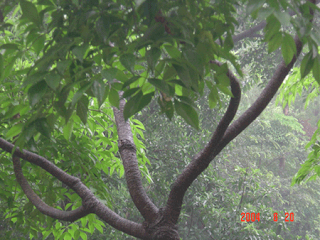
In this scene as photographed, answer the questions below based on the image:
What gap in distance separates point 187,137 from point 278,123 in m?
6.87

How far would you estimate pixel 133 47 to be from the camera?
1.98 feet

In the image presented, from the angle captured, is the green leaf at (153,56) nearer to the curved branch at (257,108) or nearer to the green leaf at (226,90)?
the green leaf at (226,90)

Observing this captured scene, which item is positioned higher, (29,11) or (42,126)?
(29,11)

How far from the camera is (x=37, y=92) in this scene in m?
0.59

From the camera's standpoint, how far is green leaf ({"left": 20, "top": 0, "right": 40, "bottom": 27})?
602 millimetres

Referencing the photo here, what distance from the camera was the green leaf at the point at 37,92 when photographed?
581 mm

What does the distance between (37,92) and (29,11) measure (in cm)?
17

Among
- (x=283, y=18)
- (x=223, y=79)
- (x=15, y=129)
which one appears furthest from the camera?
(x=15, y=129)

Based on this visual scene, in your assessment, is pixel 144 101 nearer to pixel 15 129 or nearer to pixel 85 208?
pixel 15 129

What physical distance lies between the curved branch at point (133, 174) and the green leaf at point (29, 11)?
52 centimetres

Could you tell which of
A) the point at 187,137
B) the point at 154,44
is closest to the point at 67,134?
the point at 154,44

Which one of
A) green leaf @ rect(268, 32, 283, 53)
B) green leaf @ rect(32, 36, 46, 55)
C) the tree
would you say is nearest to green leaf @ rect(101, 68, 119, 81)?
the tree

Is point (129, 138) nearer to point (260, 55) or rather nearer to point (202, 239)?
point (202, 239)

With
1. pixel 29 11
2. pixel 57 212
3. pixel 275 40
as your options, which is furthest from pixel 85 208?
pixel 275 40
